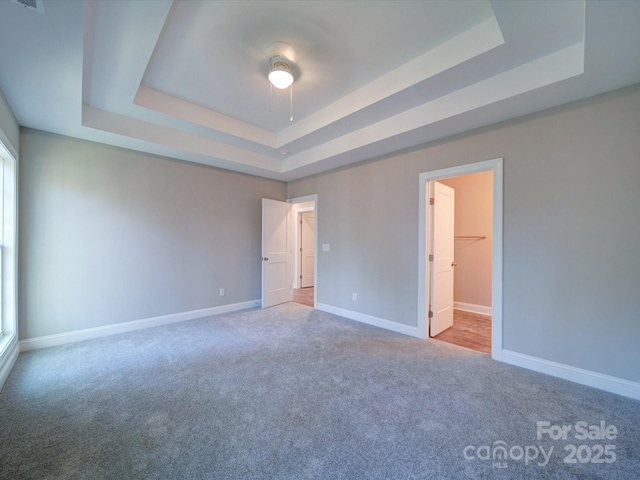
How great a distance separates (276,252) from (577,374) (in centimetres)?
436

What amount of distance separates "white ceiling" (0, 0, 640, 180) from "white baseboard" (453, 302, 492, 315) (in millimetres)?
3291

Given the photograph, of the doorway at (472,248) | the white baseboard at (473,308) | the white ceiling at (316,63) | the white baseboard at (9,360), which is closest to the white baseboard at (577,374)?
the doorway at (472,248)

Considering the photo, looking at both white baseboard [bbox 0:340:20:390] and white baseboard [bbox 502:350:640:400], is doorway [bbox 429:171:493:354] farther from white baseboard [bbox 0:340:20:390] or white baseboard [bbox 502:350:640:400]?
white baseboard [bbox 0:340:20:390]

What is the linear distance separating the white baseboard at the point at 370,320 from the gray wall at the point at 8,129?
14.2 ft

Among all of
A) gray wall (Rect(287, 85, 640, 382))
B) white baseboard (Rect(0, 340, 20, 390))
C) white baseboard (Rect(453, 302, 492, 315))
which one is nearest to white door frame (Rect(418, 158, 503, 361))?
gray wall (Rect(287, 85, 640, 382))

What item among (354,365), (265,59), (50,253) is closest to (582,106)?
(265,59)

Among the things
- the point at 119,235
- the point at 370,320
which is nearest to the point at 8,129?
the point at 119,235

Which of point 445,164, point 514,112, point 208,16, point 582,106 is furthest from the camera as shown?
point 445,164

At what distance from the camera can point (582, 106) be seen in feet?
7.65

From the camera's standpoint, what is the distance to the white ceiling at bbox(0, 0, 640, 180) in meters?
1.71

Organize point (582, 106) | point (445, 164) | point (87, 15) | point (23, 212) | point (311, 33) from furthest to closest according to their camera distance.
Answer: point (445, 164) → point (23, 212) → point (582, 106) → point (311, 33) → point (87, 15)

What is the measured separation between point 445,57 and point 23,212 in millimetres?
4673

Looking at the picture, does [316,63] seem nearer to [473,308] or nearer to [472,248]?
[472,248]

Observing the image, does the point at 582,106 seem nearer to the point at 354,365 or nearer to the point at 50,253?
the point at 354,365
